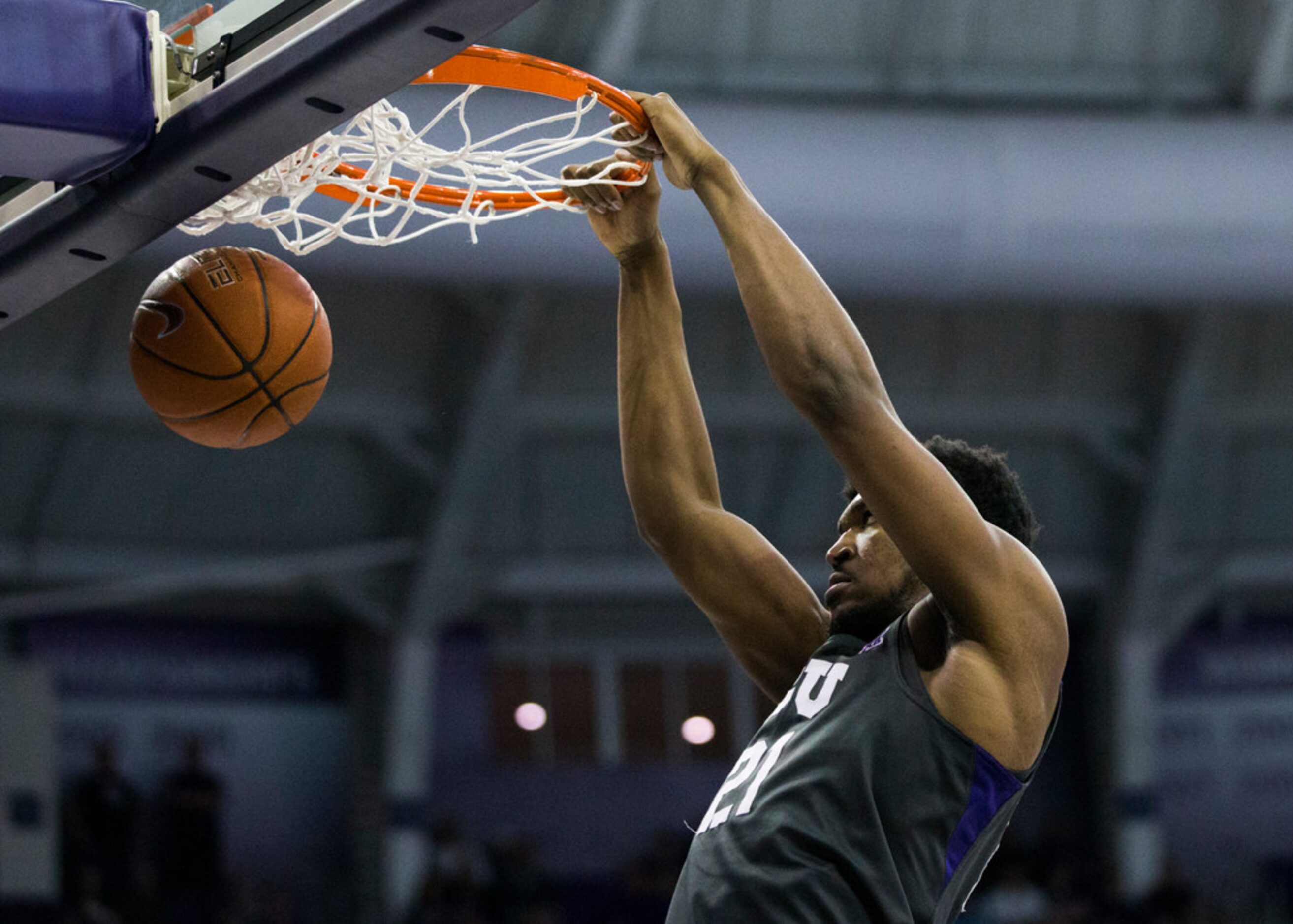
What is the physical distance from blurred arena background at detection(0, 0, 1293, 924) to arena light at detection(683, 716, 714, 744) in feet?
0.20

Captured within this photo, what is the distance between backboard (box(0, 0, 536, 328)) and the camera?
2.67 m

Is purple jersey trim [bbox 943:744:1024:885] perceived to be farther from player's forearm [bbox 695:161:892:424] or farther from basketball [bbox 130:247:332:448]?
basketball [bbox 130:247:332:448]

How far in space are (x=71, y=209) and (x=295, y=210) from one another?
22.4 inches

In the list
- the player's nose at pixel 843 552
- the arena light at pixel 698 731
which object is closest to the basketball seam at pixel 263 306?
the player's nose at pixel 843 552

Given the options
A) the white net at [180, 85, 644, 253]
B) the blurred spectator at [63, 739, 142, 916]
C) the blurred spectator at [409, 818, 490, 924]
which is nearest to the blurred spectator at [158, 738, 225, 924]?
Answer: the blurred spectator at [63, 739, 142, 916]

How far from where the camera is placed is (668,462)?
11.9 ft

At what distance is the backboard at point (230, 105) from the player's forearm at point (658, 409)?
3.17 feet

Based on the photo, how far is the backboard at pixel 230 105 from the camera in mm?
2672

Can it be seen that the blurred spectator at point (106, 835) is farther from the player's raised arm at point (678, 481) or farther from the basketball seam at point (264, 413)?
the player's raised arm at point (678, 481)

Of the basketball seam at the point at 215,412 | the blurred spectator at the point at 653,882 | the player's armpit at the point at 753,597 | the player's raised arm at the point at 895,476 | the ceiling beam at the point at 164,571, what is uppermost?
the player's raised arm at the point at 895,476

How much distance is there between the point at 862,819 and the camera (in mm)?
2750

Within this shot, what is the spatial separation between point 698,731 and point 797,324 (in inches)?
491

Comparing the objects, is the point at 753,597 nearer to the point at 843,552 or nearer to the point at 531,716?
the point at 843,552

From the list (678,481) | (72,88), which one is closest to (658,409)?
(678,481)
